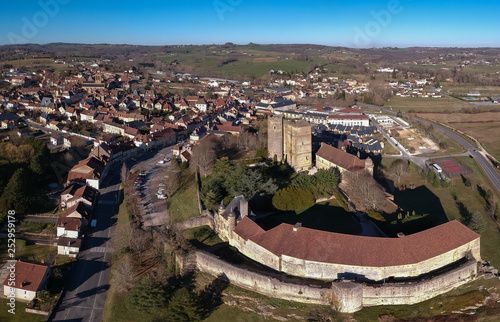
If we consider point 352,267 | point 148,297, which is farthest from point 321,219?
point 148,297

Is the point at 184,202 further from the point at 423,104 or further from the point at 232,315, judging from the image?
the point at 423,104

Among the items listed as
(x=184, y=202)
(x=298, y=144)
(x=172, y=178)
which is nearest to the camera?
(x=184, y=202)

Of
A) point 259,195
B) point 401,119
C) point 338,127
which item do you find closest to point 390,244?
point 259,195

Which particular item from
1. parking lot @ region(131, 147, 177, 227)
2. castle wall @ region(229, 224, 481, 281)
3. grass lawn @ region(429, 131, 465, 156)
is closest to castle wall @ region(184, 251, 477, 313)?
castle wall @ region(229, 224, 481, 281)

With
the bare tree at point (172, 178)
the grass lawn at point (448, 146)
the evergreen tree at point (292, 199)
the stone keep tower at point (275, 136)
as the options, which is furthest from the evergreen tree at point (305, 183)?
the grass lawn at point (448, 146)

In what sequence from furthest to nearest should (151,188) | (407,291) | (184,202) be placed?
(151,188)
(184,202)
(407,291)

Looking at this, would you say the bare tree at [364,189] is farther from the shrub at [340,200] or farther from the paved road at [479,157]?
the paved road at [479,157]

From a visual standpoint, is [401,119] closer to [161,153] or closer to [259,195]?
[161,153]

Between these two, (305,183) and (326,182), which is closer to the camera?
(305,183)
